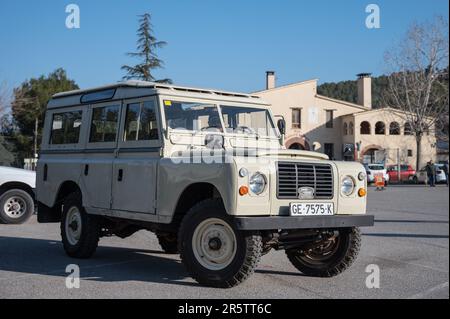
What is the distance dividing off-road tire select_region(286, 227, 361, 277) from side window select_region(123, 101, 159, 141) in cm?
237

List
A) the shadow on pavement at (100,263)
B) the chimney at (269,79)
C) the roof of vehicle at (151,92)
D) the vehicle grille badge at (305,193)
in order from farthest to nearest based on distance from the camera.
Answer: the chimney at (269,79)
the roof of vehicle at (151,92)
the shadow on pavement at (100,263)
the vehicle grille badge at (305,193)

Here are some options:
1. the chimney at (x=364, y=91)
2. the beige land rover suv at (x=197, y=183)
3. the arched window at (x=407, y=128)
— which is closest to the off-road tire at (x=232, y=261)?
the beige land rover suv at (x=197, y=183)

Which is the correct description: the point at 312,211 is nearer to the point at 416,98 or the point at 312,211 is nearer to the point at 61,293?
the point at 61,293

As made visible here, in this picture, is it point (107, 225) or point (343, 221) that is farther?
point (107, 225)

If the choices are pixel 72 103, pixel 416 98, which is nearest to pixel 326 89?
pixel 416 98

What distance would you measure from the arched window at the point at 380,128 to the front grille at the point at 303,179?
49510 millimetres

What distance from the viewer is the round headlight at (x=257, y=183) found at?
5891 mm

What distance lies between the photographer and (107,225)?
832cm

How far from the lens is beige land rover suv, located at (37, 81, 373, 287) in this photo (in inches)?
236

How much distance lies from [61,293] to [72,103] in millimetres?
3920

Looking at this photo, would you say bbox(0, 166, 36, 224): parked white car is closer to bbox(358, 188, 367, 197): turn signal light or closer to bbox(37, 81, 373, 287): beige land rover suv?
bbox(37, 81, 373, 287): beige land rover suv

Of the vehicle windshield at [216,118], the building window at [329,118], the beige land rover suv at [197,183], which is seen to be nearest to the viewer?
the beige land rover suv at [197,183]

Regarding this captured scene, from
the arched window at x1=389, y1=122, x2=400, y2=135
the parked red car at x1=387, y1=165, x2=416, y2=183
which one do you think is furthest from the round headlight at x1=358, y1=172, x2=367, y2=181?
the arched window at x1=389, y1=122, x2=400, y2=135

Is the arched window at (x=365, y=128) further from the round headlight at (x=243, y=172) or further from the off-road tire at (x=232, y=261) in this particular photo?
the round headlight at (x=243, y=172)
